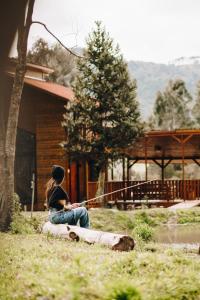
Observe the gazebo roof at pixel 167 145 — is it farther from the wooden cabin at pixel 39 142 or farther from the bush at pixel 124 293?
the bush at pixel 124 293

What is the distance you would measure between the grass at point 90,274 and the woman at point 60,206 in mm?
1253

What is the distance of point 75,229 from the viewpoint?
10.9 m

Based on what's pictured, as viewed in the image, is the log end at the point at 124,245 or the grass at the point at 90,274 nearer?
the grass at the point at 90,274

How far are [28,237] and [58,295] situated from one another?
5.30 m

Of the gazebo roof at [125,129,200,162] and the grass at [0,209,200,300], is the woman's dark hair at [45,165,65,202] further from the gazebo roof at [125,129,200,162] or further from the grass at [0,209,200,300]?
the gazebo roof at [125,129,200,162]

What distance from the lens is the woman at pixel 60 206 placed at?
1112 centimetres

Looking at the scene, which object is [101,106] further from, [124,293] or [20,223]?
[124,293]

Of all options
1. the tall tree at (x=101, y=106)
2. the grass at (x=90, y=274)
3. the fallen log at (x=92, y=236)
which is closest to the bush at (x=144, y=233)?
the fallen log at (x=92, y=236)

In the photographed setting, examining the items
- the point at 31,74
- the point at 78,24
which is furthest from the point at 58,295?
the point at 31,74

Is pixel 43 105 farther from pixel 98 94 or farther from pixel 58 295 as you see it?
pixel 58 295

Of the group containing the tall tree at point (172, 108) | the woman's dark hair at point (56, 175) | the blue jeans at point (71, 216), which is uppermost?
the tall tree at point (172, 108)

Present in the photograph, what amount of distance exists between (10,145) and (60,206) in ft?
9.53

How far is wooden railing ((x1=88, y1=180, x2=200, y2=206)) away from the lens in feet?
78.1

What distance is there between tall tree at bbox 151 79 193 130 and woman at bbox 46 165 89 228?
4563 cm
